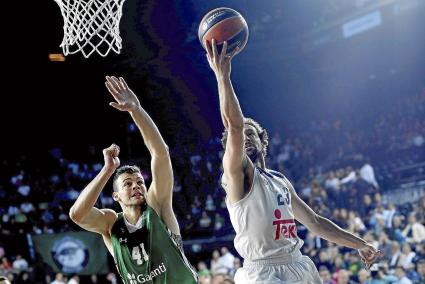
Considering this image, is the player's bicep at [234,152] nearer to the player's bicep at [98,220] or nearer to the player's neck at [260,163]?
the player's neck at [260,163]

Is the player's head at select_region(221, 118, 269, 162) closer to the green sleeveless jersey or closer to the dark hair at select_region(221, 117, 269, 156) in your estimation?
the dark hair at select_region(221, 117, 269, 156)

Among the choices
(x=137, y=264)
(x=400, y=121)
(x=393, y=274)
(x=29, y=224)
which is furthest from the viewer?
(x=400, y=121)

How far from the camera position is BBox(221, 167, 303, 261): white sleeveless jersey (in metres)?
3.83

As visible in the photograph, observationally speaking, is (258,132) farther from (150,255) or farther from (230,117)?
(150,255)

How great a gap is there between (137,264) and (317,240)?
300 inches

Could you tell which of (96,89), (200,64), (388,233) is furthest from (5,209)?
(388,233)

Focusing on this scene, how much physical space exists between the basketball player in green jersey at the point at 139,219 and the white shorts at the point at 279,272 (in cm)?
33

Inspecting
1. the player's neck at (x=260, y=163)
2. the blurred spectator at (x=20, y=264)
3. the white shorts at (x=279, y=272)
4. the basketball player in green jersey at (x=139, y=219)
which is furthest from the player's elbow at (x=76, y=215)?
the blurred spectator at (x=20, y=264)

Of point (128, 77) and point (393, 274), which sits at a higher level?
point (128, 77)

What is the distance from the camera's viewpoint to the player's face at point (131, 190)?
3928mm

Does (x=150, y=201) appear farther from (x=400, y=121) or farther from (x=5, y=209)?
(x=400, y=121)

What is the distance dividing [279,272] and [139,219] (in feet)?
2.93

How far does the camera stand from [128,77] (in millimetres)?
18266

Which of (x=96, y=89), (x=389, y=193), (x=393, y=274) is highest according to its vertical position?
(x=96, y=89)
